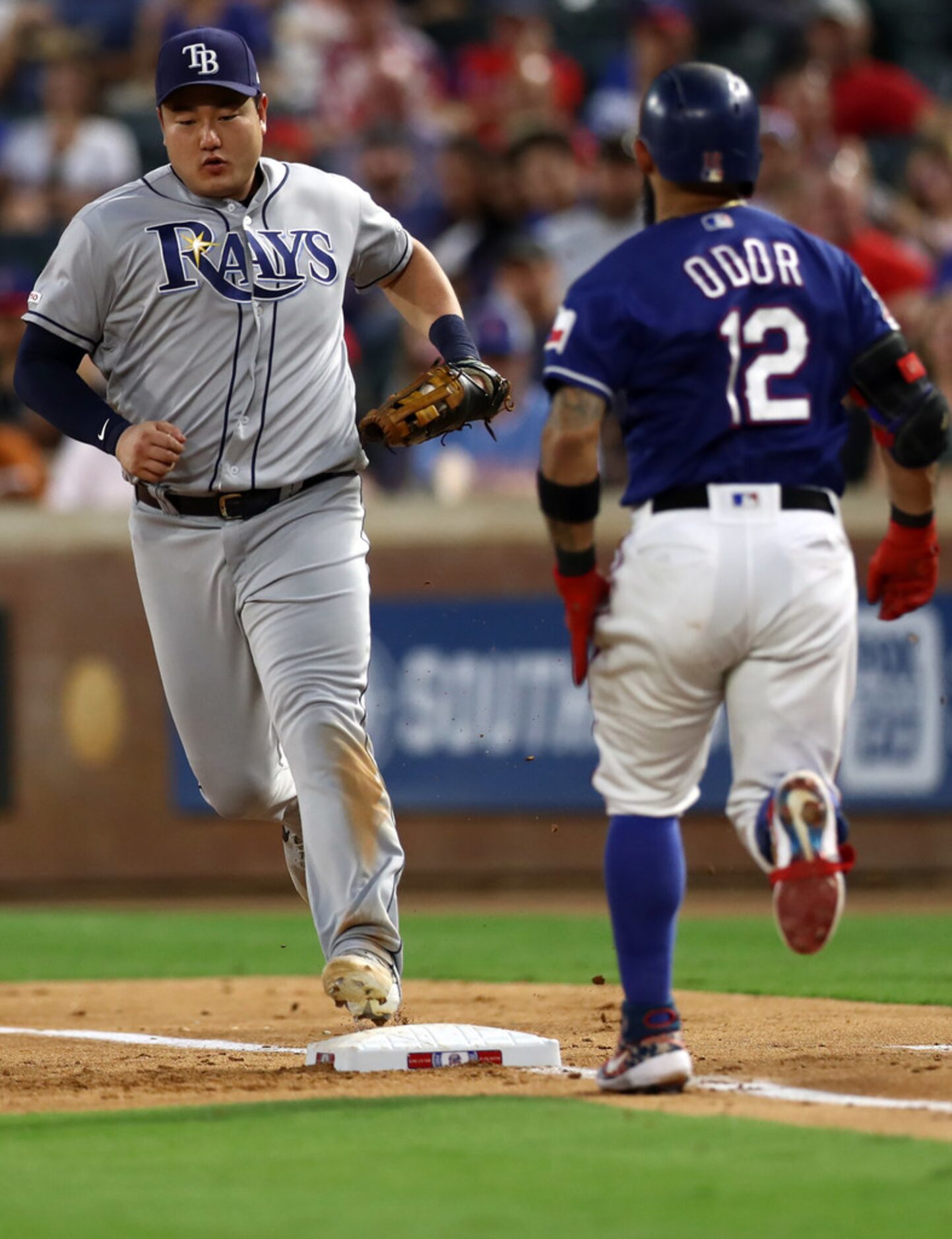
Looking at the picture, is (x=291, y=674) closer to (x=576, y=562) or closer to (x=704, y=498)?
(x=576, y=562)

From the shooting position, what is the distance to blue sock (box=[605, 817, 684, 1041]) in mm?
4238

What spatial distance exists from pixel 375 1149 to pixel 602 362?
5.05ft

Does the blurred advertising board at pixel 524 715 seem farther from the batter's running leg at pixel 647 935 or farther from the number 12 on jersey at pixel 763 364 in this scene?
the number 12 on jersey at pixel 763 364

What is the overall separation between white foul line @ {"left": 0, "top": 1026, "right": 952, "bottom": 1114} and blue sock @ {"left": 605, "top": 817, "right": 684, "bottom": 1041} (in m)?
0.26

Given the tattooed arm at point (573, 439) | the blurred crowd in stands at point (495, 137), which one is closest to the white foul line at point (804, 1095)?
the tattooed arm at point (573, 439)

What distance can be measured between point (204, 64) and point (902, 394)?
1.95 m

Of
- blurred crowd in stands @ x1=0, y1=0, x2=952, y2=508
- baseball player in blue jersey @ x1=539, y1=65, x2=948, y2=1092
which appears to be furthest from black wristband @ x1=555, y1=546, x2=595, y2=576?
blurred crowd in stands @ x1=0, y1=0, x2=952, y2=508

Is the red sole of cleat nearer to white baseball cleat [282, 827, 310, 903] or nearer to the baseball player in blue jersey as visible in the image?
the baseball player in blue jersey

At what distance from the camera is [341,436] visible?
5531 mm

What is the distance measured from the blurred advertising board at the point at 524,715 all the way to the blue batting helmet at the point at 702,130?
6.37 m

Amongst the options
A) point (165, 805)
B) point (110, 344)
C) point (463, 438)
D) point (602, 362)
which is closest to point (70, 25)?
point (463, 438)

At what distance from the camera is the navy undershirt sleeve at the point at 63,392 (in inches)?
209

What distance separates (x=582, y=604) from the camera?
170 inches

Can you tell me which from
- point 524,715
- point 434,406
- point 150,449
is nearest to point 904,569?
point 434,406
